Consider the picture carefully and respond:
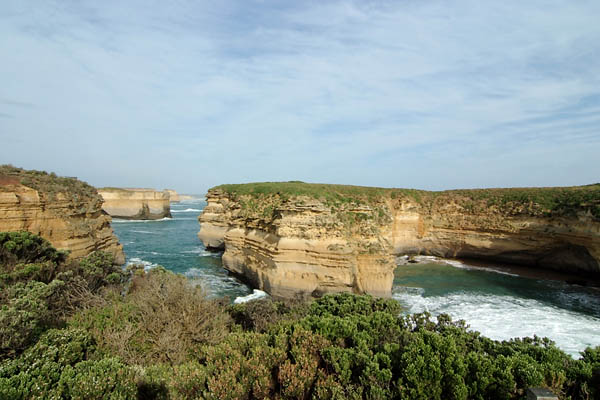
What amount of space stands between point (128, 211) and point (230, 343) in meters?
66.4

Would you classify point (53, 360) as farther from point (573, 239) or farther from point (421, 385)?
point (573, 239)

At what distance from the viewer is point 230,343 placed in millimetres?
7551

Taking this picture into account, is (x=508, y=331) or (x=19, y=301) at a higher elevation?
(x=19, y=301)

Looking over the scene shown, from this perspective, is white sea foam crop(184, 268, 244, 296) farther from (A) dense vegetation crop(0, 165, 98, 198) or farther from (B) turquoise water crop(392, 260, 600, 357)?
(B) turquoise water crop(392, 260, 600, 357)

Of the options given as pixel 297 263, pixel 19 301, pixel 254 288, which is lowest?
pixel 254 288

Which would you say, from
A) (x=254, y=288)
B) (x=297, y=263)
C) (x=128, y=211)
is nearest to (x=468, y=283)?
(x=297, y=263)

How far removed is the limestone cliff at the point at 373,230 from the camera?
712 inches

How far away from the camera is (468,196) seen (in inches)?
1206

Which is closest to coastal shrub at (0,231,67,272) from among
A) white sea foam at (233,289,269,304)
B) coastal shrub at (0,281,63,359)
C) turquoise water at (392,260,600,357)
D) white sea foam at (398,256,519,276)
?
coastal shrub at (0,281,63,359)

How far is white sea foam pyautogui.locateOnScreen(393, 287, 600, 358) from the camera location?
48.1ft

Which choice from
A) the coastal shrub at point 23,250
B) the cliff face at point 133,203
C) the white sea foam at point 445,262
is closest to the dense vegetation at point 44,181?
the coastal shrub at point 23,250

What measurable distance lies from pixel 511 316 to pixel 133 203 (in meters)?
68.0

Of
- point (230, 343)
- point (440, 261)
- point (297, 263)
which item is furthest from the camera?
point (440, 261)

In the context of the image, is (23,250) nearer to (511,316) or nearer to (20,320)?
(20,320)
